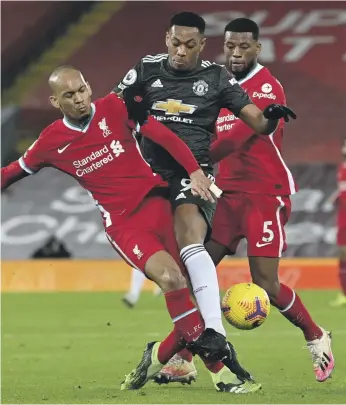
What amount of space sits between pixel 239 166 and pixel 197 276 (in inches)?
50.1

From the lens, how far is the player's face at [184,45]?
683cm

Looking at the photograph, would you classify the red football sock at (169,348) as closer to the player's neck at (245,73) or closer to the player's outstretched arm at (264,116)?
the player's outstretched arm at (264,116)

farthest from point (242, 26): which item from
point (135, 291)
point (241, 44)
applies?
point (135, 291)

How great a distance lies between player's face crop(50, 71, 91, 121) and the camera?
22.3ft

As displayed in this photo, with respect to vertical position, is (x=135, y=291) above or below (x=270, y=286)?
below

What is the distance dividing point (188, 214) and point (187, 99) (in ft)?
2.37

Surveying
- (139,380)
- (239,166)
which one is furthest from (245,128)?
(139,380)

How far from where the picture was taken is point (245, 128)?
7.42 metres

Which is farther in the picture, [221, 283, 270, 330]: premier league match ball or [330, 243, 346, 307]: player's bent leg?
[330, 243, 346, 307]: player's bent leg

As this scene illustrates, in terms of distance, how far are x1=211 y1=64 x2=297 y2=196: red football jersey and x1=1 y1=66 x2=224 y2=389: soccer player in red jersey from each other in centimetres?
92

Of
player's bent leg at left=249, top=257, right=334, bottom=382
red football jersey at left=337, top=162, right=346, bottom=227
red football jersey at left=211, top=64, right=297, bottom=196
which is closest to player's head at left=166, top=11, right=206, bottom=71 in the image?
red football jersey at left=211, top=64, right=297, bottom=196

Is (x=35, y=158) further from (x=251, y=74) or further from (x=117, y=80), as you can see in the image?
(x=117, y=80)

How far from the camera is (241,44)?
7.66 meters

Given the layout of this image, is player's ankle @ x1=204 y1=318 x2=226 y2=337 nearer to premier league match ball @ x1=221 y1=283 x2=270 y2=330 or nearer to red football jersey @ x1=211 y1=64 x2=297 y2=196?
premier league match ball @ x1=221 y1=283 x2=270 y2=330
